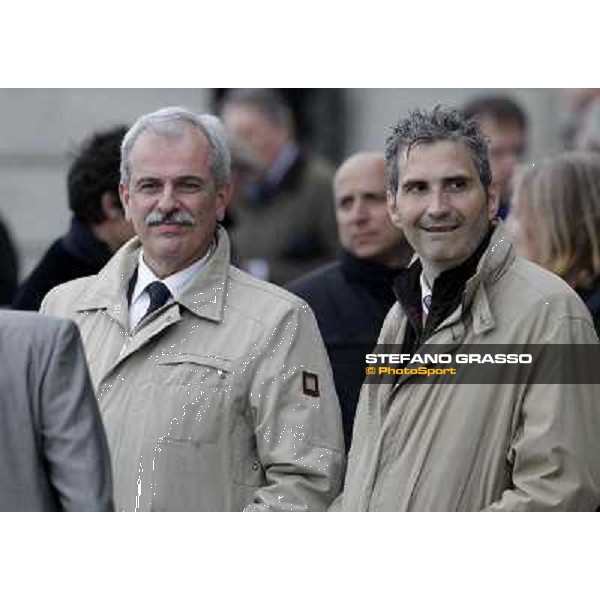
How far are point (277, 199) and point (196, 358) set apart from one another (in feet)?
3.64

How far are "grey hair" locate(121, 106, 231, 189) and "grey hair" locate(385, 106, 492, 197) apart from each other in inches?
18.2

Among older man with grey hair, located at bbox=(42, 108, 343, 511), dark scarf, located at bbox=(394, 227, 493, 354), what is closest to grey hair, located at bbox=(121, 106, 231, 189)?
older man with grey hair, located at bbox=(42, 108, 343, 511)

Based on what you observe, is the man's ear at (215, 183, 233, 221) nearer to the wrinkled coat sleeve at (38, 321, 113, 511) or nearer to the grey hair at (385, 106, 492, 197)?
the grey hair at (385, 106, 492, 197)

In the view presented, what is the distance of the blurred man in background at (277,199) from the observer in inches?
221

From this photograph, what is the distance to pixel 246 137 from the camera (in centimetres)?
593

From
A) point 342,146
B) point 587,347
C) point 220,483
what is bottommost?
point 220,483

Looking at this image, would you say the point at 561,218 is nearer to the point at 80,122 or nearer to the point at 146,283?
the point at 146,283

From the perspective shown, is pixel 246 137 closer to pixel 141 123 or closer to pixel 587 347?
pixel 141 123

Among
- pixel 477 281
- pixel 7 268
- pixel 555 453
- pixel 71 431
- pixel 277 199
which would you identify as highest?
pixel 277 199

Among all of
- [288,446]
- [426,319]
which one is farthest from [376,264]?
[288,446]

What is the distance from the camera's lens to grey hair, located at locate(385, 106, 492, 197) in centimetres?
505

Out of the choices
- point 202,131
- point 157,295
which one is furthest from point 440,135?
point 157,295

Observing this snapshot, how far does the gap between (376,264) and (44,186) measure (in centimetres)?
100

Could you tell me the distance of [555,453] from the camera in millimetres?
4715
